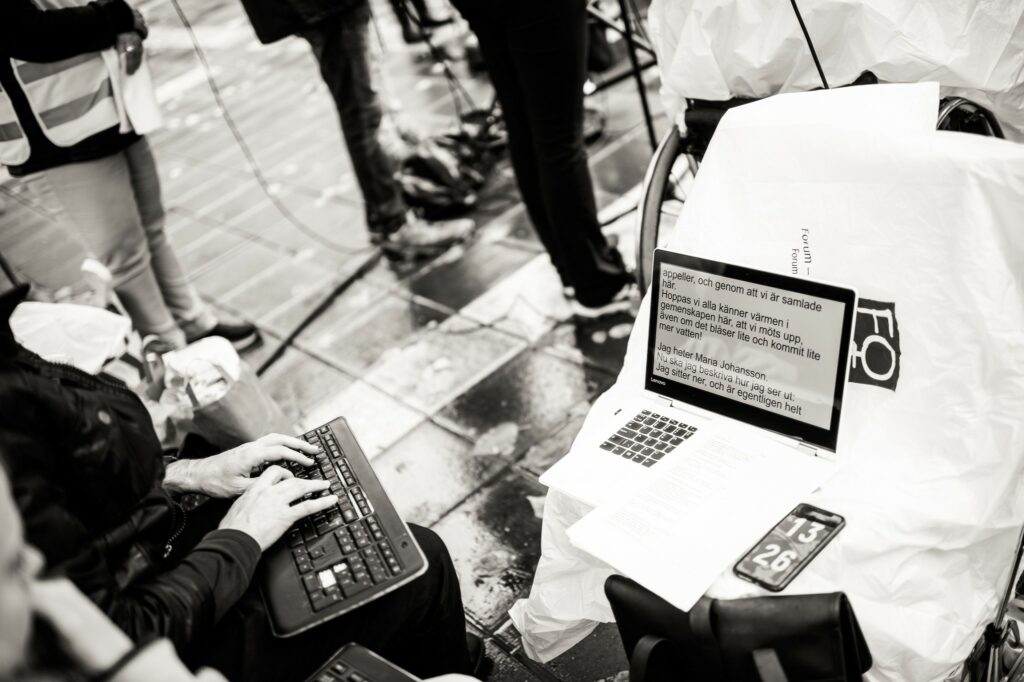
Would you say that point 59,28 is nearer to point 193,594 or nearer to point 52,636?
point 193,594

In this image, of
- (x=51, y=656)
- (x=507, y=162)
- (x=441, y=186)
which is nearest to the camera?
(x=51, y=656)

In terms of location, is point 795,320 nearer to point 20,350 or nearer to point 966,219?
point 966,219

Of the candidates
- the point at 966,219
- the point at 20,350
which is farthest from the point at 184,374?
the point at 966,219

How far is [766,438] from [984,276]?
513 millimetres

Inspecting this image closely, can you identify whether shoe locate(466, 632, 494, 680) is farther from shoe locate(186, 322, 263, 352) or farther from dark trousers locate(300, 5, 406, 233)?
dark trousers locate(300, 5, 406, 233)

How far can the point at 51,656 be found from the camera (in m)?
0.93

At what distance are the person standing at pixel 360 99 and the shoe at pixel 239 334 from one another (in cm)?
82

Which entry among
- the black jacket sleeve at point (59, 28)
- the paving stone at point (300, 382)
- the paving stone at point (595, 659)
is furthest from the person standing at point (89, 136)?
the paving stone at point (595, 659)

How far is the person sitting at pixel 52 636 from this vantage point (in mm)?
883

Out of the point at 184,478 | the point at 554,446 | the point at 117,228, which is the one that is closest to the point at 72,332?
A: the point at 117,228

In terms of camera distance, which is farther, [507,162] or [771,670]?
[507,162]

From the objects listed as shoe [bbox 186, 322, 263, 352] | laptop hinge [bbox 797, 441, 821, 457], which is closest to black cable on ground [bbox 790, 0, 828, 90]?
laptop hinge [bbox 797, 441, 821, 457]

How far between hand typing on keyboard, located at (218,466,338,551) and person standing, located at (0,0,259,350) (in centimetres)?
176

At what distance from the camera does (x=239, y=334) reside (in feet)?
13.2
